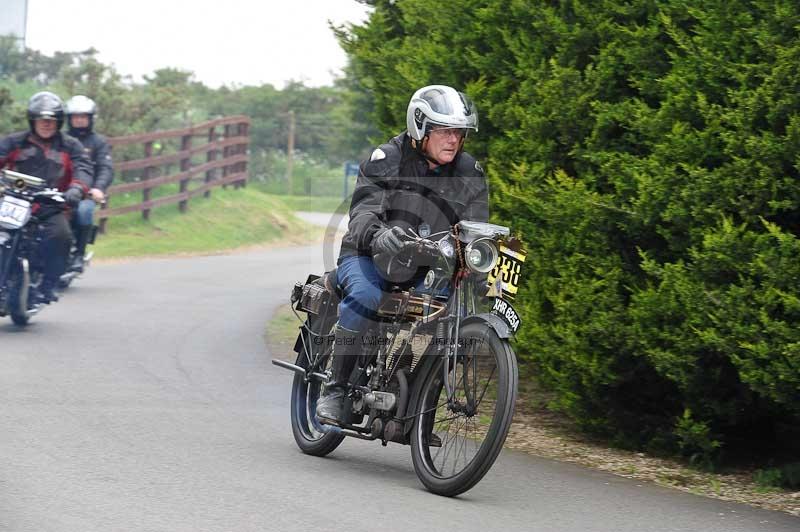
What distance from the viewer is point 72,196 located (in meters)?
13.0

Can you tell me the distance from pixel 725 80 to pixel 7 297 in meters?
7.82

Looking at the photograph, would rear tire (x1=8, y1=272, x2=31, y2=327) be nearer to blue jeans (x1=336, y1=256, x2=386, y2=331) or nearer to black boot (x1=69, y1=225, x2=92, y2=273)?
black boot (x1=69, y1=225, x2=92, y2=273)

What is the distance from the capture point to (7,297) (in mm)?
12453

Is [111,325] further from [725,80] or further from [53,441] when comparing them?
[725,80]

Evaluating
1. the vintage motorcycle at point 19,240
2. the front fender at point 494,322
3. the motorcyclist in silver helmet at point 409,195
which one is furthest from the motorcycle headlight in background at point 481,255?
the vintage motorcycle at point 19,240

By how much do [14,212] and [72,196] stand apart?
836mm

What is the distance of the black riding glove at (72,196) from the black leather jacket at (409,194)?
21.2 ft

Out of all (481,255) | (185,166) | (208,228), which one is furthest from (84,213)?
(185,166)

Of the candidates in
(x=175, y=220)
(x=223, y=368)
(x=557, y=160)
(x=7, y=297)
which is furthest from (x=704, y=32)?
(x=175, y=220)

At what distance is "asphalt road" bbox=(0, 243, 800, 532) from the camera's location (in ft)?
19.4

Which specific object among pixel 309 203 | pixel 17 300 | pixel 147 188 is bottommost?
pixel 309 203

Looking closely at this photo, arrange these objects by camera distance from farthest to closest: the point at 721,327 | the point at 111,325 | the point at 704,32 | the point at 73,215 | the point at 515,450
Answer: the point at 73,215 < the point at 111,325 < the point at 515,450 < the point at 704,32 < the point at 721,327

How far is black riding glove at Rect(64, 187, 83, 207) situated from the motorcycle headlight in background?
7390 millimetres

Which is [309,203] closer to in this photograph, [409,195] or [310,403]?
[310,403]
